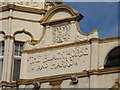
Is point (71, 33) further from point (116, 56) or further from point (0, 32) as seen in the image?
point (0, 32)

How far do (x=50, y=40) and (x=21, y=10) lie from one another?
4.42 metres

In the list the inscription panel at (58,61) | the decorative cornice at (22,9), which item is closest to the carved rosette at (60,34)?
the inscription panel at (58,61)

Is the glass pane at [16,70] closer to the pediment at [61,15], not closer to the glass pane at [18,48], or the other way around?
the glass pane at [18,48]

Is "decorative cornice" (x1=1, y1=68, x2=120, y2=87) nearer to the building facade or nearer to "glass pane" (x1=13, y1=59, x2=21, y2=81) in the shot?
the building facade

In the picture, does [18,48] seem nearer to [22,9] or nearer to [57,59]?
[22,9]

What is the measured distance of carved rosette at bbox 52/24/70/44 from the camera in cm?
2789

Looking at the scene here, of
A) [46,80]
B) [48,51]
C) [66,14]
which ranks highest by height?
[66,14]

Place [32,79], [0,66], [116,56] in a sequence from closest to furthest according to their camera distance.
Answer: [116,56]
[32,79]
[0,66]

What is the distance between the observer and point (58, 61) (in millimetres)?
27609

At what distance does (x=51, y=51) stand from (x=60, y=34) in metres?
1.23

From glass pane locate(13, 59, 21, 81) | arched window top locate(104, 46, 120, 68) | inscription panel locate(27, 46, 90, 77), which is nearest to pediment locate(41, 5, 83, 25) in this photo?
inscription panel locate(27, 46, 90, 77)

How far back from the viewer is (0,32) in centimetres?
3127

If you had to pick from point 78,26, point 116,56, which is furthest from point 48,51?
point 116,56

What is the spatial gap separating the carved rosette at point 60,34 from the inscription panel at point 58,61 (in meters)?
0.68
